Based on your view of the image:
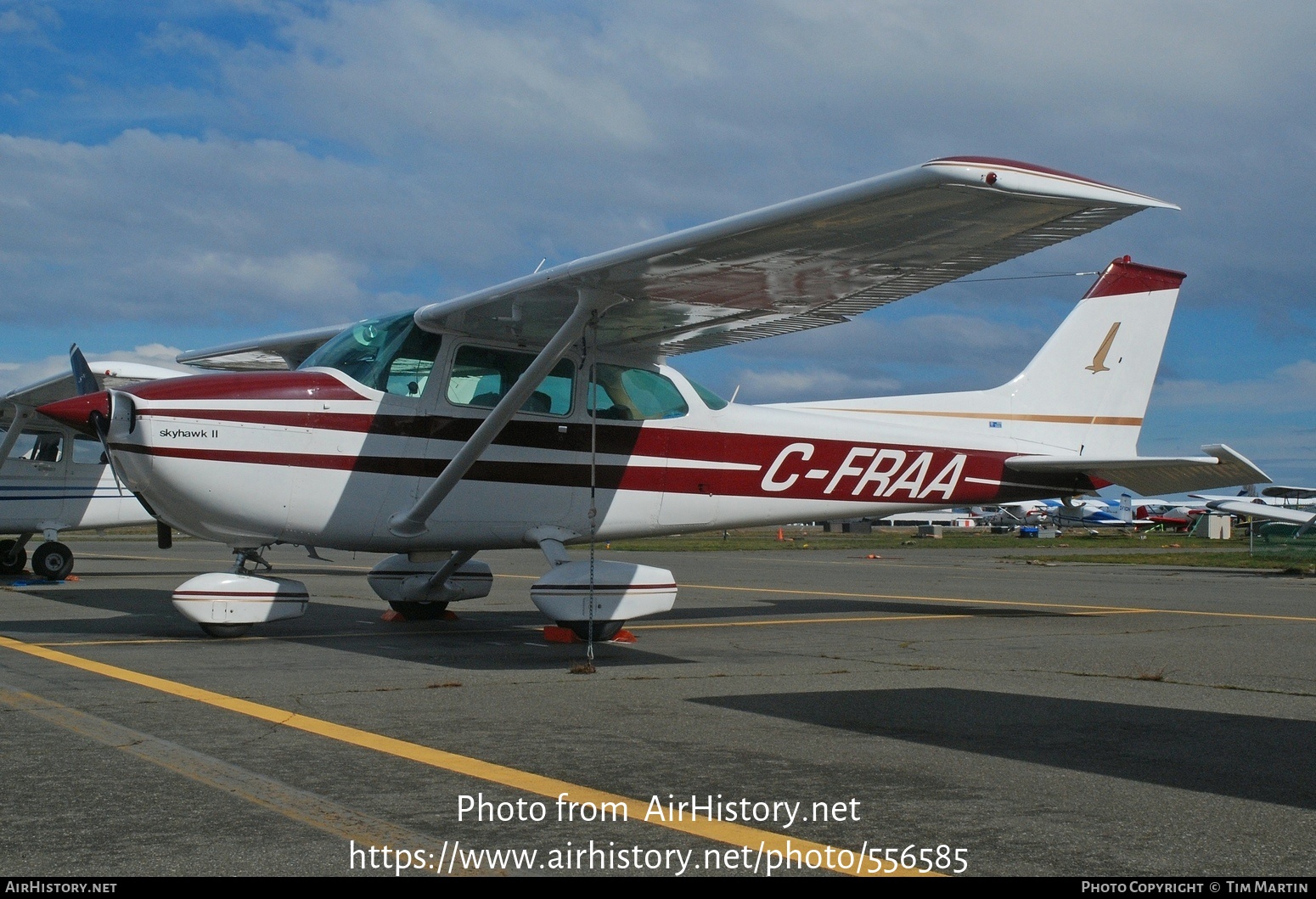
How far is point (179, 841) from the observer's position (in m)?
3.28

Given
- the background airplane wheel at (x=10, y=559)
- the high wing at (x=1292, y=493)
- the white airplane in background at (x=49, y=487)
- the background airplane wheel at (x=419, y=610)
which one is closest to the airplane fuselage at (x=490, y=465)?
the background airplane wheel at (x=419, y=610)

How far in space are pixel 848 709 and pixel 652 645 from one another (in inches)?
137

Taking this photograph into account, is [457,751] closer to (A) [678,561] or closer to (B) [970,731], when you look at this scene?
(B) [970,731]

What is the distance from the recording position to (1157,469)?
450 inches

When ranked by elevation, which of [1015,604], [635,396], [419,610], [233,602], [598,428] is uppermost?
[635,396]

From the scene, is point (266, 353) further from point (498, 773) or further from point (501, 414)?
point (498, 773)

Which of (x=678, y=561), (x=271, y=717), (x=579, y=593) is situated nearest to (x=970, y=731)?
(x=271, y=717)

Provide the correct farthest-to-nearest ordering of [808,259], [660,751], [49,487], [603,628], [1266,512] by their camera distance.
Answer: [1266,512], [49,487], [603,628], [808,259], [660,751]

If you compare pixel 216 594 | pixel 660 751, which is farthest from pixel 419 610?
pixel 660 751

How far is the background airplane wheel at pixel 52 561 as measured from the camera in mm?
16891

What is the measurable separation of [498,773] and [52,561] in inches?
597

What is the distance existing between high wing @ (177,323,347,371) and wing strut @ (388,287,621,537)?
10.3 feet

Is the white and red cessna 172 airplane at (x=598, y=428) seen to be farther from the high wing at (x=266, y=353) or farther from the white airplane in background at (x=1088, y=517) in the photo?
the white airplane in background at (x=1088, y=517)

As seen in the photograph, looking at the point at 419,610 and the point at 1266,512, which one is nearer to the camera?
the point at 419,610
